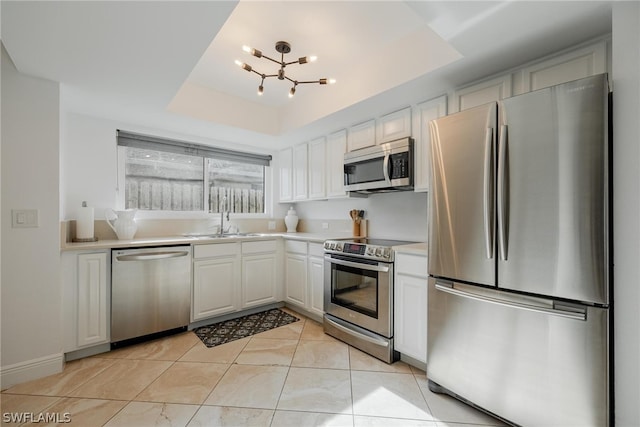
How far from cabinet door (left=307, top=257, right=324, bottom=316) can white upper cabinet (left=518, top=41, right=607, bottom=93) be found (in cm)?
227

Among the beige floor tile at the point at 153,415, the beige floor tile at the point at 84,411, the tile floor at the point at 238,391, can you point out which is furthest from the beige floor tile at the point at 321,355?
the beige floor tile at the point at 84,411

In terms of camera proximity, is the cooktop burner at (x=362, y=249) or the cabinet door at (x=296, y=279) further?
the cabinet door at (x=296, y=279)

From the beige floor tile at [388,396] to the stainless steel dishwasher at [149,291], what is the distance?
183 cm

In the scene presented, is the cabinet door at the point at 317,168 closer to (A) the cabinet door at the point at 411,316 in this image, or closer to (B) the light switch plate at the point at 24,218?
(A) the cabinet door at the point at 411,316

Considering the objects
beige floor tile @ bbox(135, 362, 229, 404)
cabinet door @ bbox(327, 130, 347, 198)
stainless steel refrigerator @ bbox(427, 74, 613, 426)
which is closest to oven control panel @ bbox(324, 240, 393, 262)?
stainless steel refrigerator @ bbox(427, 74, 613, 426)

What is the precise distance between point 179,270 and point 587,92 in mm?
3240

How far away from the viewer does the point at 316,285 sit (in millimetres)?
3027

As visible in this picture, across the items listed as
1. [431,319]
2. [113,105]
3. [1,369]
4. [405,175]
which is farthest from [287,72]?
[1,369]

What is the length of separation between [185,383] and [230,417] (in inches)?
21.2

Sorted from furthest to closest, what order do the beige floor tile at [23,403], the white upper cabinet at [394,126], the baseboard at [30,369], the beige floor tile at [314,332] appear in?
the beige floor tile at [314,332] → the white upper cabinet at [394,126] → the baseboard at [30,369] → the beige floor tile at [23,403]

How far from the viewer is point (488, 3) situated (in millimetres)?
1381

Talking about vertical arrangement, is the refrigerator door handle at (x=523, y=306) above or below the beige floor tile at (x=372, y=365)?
above

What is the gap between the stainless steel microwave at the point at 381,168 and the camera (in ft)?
8.07

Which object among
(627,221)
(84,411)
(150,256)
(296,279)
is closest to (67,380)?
(84,411)
